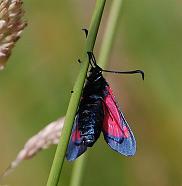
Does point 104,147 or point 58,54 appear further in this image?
point 58,54

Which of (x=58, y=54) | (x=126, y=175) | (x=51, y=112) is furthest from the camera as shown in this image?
(x=58, y=54)

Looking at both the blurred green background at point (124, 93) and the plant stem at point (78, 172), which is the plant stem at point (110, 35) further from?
the blurred green background at point (124, 93)

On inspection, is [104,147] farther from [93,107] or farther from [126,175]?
[93,107]

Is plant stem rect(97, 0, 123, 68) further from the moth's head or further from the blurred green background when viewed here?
the blurred green background

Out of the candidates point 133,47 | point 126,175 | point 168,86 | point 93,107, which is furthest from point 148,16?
point 93,107

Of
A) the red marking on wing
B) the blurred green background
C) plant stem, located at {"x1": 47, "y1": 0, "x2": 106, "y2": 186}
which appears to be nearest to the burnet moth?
the red marking on wing

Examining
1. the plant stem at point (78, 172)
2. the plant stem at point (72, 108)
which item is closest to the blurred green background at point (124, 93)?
the plant stem at point (78, 172)
